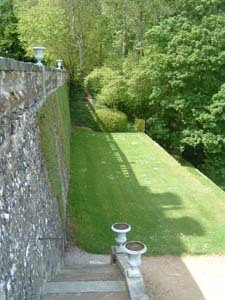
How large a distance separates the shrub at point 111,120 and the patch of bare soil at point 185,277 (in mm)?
13974

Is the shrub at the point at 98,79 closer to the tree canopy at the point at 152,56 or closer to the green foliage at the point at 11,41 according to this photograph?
the tree canopy at the point at 152,56

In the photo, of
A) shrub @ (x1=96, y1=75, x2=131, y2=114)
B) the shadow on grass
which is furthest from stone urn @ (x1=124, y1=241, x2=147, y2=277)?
shrub @ (x1=96, y1=75, x2=131, y2=114)

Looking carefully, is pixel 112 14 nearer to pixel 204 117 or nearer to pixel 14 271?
pixel 204 117

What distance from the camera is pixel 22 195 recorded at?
440 cm

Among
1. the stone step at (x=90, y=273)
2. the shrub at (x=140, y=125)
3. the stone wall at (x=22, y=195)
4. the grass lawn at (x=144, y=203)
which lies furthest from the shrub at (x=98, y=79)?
the stone step at (x=90, y=273)

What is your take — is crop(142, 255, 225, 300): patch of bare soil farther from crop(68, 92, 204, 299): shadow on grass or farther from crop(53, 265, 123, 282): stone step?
crop(53, 265, 123, 282): stone step

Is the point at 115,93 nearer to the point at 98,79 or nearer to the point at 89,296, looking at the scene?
the point at 98,79

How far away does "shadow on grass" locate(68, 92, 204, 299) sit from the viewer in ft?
29.0

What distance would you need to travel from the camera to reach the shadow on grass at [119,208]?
348 inches

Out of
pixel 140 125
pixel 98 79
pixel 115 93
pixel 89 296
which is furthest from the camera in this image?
pixel 98 79

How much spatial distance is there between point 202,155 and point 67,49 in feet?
38.4

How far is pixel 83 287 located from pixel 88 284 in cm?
9

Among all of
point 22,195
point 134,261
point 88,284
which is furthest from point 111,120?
point 22,195

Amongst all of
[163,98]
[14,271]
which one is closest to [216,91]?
[163,98]
